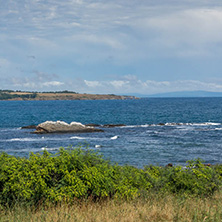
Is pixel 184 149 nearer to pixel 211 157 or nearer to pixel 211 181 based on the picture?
pixel 211 157

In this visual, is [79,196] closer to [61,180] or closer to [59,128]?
[61,180]

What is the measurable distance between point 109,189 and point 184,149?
29.1m

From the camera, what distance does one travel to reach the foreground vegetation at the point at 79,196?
8672 millimetres

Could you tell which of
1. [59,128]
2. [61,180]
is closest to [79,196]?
[61,180]

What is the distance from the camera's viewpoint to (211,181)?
1432 cm

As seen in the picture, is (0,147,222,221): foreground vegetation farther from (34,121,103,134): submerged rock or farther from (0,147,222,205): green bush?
(34,121,103,134): submerged rock

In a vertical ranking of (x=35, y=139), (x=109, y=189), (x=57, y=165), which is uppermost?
(x=57, y=165)

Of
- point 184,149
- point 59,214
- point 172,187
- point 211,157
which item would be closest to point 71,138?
point 184,149

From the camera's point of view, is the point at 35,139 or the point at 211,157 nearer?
the point at 211,157

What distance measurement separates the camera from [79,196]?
10.7m

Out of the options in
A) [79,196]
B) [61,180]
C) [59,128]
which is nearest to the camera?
[79,196]

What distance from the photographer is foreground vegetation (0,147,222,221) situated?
28.5 feet

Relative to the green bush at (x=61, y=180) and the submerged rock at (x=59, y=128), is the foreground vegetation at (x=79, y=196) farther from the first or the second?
the submerged rock at (x=59, y=128)

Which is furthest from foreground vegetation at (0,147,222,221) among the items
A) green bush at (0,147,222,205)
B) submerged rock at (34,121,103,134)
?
submerged rock at (34,121,103,134)
